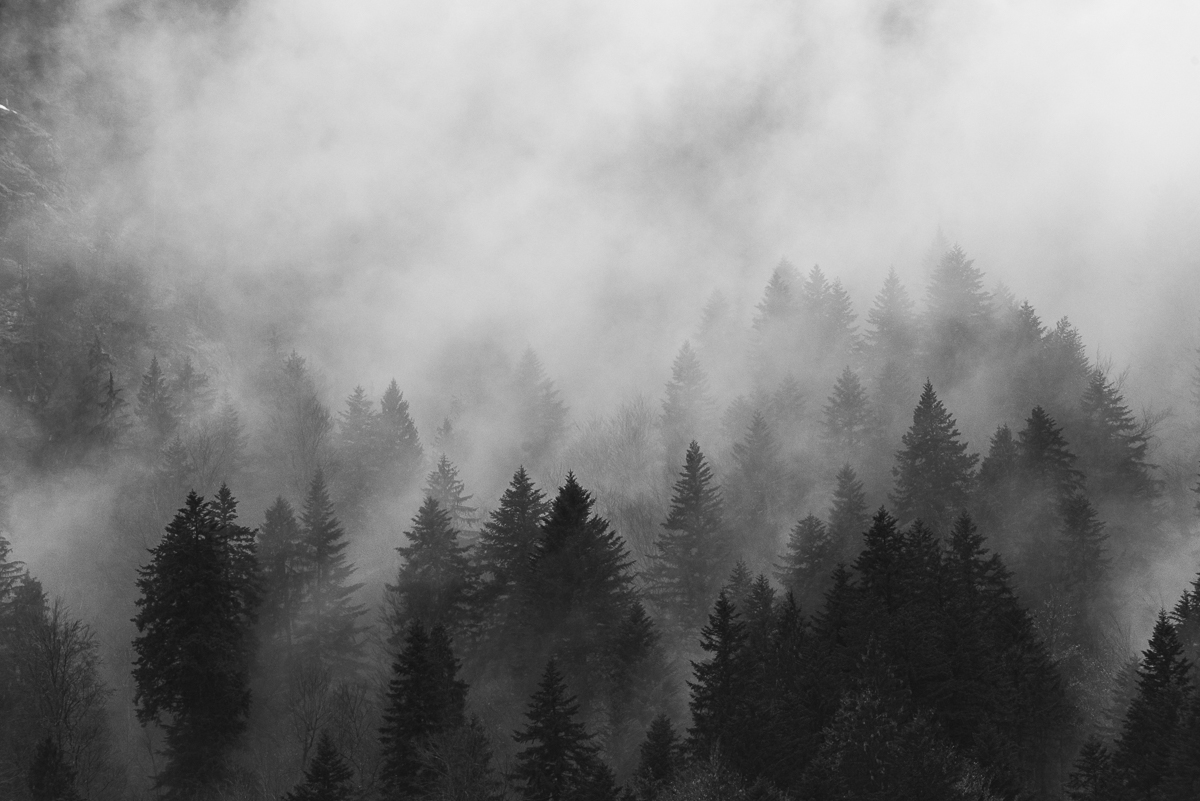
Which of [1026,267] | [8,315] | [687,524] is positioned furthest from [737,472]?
[8,315]

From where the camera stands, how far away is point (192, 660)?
54062mm

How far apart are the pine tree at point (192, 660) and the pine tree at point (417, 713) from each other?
26.2 ft

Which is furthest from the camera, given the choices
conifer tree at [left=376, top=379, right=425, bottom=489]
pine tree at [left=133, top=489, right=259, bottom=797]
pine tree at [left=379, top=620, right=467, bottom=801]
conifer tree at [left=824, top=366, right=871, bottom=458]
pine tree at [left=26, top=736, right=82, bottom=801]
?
conifer tree at [left=376, top=379, right=425, bottom=489]

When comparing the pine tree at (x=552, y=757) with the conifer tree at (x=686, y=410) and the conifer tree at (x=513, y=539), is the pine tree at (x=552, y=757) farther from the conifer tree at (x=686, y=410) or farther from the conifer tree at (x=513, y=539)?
the conifer tree at (x=686, y=410)

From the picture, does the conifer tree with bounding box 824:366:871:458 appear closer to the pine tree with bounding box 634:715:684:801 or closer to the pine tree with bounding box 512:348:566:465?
the pine tree with bounding box 512:348:566:465

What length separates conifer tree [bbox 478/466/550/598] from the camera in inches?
2446

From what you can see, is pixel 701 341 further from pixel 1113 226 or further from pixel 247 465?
pixel 1113 226

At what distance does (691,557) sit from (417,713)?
21770mm

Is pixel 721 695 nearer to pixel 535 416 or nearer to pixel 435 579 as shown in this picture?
pixel 435 579

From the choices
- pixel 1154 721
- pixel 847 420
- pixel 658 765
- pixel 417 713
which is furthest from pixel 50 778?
pixel 847 420

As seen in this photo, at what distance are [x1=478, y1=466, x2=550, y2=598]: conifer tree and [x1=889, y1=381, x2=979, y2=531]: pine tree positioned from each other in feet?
65.3

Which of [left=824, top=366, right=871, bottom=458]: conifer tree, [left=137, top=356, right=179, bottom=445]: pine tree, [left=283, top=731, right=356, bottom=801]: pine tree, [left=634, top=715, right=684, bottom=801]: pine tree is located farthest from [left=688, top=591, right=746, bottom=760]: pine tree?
[left=137, top=356, right=179, bottom=445]: pine tree

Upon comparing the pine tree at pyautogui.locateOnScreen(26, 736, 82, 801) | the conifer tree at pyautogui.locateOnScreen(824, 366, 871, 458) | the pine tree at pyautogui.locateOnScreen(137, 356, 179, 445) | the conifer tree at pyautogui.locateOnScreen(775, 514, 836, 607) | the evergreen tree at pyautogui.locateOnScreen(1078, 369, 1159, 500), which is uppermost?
the pine tree at pyautogui.locateOnScreen(137, 356, 179, 445)

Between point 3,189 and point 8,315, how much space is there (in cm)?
2277
